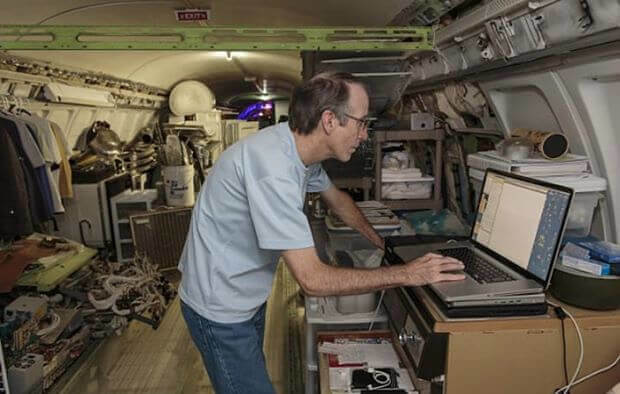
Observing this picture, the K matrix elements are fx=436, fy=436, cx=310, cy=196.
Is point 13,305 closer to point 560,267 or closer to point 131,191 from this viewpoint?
point 131,191

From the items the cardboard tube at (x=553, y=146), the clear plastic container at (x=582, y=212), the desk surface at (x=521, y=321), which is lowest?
the desk surface at (x=521, y=321)

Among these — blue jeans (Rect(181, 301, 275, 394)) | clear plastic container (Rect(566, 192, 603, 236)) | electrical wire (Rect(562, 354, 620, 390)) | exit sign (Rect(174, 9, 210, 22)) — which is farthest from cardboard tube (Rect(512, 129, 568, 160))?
exit sign (Rect(174, 9, 210, 22))

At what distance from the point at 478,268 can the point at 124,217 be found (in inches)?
146

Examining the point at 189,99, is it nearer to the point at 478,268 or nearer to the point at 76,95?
the point at 76,95

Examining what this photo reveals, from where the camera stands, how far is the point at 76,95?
369 centimetres

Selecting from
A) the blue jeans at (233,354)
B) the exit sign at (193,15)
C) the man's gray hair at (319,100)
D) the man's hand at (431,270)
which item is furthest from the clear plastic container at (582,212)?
the exit sign at (193,15)

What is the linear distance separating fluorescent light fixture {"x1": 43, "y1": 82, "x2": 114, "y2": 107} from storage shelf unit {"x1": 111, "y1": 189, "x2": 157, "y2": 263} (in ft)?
3.08

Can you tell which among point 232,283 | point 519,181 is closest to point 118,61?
point 232,283

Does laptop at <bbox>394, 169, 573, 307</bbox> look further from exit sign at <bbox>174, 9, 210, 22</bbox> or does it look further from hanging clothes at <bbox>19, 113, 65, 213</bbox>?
hanging clothes at <bbox>19, 113, 65, 213</bbox>

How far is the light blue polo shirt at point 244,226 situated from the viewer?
1.25 meters

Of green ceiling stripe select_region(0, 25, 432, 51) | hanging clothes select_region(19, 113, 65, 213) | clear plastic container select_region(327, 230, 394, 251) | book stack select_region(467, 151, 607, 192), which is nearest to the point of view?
book stack select_region(467, 151, 607, 192)

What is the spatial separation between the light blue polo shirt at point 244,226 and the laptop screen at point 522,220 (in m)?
→ 0.63

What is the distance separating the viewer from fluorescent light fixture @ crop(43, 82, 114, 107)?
3.33 meters

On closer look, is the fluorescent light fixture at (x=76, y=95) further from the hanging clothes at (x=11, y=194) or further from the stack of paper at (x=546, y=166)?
the stack of paper at (x=546, y=166)
